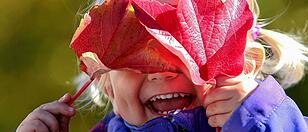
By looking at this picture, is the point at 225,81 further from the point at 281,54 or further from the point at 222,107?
Answer: the point at 281,54

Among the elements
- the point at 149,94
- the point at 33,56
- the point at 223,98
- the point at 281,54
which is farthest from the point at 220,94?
the point at 33,56

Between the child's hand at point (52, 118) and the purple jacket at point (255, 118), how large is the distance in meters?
0.14

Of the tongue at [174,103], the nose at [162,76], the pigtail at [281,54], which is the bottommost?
the pigtail at [281,54]

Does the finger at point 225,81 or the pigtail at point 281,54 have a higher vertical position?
the finger at point 225,81

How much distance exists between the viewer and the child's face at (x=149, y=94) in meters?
1.03

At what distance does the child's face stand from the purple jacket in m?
0.01

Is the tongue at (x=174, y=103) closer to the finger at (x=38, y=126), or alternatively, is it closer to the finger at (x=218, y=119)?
the finger at (x=218, y=119)

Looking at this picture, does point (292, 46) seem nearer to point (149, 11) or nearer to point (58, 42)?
point (149, 11)

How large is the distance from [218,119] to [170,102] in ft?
0.26

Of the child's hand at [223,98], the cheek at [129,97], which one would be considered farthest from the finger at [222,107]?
the cheek at [129,97]

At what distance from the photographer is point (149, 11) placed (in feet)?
3.16

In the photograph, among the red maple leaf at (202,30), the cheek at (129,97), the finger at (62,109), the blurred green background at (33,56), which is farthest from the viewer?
the blurred green background at (33,56)

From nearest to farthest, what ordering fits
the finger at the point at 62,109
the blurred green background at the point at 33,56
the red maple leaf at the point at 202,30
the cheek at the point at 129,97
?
the red maple leaf at the point at 202,30, the cheek at the point at 129,97, the finger at the point at 62,109, the blurred green background at the point at 33,56

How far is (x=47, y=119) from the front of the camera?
122 centimetres
